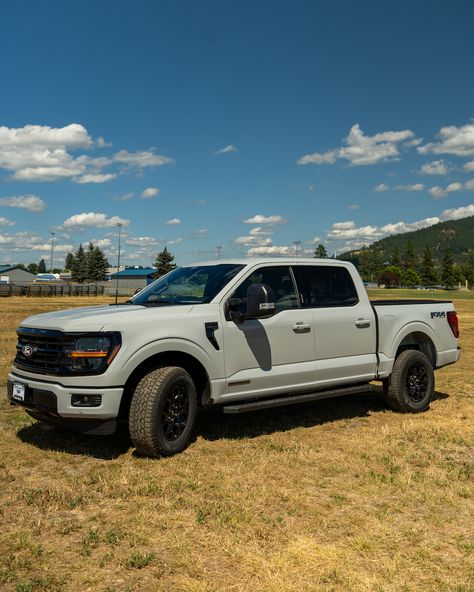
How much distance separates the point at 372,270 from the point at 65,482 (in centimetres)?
20126

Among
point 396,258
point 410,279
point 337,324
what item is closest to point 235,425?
point 337,324

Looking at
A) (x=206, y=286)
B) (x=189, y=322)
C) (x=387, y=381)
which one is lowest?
(x=387, y=381)

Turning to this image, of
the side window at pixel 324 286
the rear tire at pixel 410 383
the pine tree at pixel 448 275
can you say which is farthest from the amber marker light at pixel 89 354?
the pine tree at pixel 448 275

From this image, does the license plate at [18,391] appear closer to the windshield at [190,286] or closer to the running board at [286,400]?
the windshield at [190,286]

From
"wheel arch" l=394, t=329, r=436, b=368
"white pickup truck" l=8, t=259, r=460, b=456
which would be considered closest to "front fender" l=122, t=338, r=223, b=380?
"white pickup truck" l=8, t=259, r=460, b=456

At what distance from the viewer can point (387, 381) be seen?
7.12 metres

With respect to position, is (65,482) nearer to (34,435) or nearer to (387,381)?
(34,435)

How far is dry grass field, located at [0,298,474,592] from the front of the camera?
3.10 metres

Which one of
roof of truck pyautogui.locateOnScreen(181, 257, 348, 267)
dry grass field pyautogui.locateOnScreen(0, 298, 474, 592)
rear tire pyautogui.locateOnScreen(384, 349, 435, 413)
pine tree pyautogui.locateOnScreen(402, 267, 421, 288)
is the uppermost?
pine tree pyautogui.locateOnScreen(402, 267, 421, 288)

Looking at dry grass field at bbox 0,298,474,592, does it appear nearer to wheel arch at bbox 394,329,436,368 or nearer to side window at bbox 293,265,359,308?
wheel arch at bbox 394,329,436,368

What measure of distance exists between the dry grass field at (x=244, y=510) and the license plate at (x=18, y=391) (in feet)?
1.73

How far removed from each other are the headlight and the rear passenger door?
232cm

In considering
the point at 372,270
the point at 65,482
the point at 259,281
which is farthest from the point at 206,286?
the point at 372,270

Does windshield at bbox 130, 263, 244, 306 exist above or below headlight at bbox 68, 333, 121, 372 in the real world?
above
